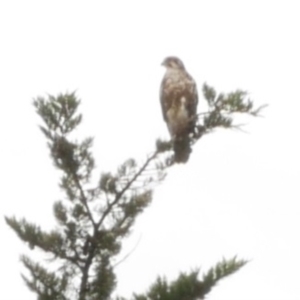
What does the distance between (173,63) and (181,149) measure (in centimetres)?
374

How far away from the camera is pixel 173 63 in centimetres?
924

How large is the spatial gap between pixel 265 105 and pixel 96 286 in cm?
142

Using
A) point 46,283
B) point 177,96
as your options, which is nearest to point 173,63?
point 177,96

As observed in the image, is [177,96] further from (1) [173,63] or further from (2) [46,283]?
(2) [46,283]

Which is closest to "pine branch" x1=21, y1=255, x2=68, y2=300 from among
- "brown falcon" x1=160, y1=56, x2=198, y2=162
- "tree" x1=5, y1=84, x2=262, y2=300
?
"tree" x1=5, y1=84, x2=262, y2=300

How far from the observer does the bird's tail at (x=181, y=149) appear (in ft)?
16.1

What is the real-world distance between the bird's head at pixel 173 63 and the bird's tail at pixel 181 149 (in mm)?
3007

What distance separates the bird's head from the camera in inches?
362

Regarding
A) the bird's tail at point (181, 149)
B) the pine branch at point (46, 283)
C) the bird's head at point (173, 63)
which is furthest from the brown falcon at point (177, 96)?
the pine branch at point (46, 283)

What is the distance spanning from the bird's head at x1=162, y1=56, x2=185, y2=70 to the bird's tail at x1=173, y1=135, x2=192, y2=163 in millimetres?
3007

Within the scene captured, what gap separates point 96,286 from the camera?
418 centimetres

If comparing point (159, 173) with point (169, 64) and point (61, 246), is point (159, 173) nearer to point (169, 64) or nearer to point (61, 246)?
point (61, 246)

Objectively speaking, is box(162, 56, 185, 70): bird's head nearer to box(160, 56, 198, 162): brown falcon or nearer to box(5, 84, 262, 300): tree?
box(160, 56, 198, 162): brown falcon

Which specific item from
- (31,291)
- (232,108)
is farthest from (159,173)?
(31,291)
